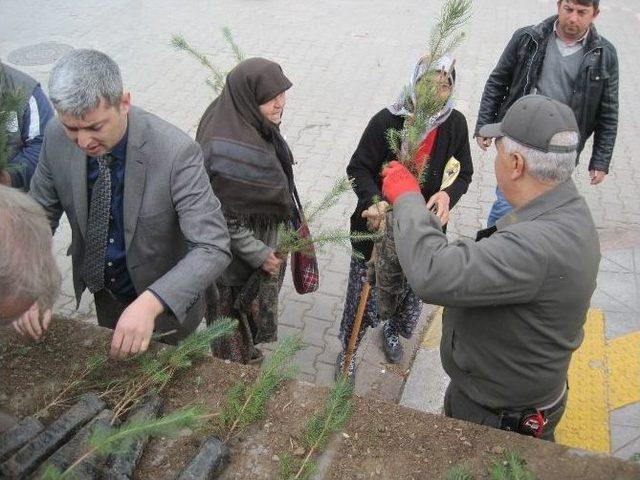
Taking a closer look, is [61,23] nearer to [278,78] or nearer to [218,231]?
[278,78]

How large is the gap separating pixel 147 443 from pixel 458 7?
5.71ft

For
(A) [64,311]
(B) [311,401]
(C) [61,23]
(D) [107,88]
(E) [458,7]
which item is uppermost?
(E) [458,7]

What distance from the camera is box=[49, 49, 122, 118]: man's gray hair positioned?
193cm

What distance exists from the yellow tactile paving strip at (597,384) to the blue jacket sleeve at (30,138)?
2659 mm

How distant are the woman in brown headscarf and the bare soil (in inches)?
38.1

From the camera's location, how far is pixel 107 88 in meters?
1.98

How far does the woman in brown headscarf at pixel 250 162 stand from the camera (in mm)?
2654

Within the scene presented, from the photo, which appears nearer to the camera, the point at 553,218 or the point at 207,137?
the point at 553,218

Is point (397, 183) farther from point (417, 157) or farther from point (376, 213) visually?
point (417, 157)

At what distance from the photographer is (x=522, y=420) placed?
84.9 inches

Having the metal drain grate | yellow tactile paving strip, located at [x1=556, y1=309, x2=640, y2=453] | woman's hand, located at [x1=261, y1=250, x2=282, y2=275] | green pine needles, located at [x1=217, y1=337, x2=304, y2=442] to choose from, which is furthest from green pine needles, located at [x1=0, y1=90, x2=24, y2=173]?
the metal drain grate

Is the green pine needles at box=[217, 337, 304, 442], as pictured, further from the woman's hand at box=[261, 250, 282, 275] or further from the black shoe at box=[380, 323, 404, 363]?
the black shoe at box=[380, 323, 404, 363]

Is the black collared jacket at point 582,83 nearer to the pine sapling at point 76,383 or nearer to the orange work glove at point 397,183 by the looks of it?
the orange work glove at point 397,183

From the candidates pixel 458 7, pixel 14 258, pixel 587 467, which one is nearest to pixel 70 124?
pixel 14 258
